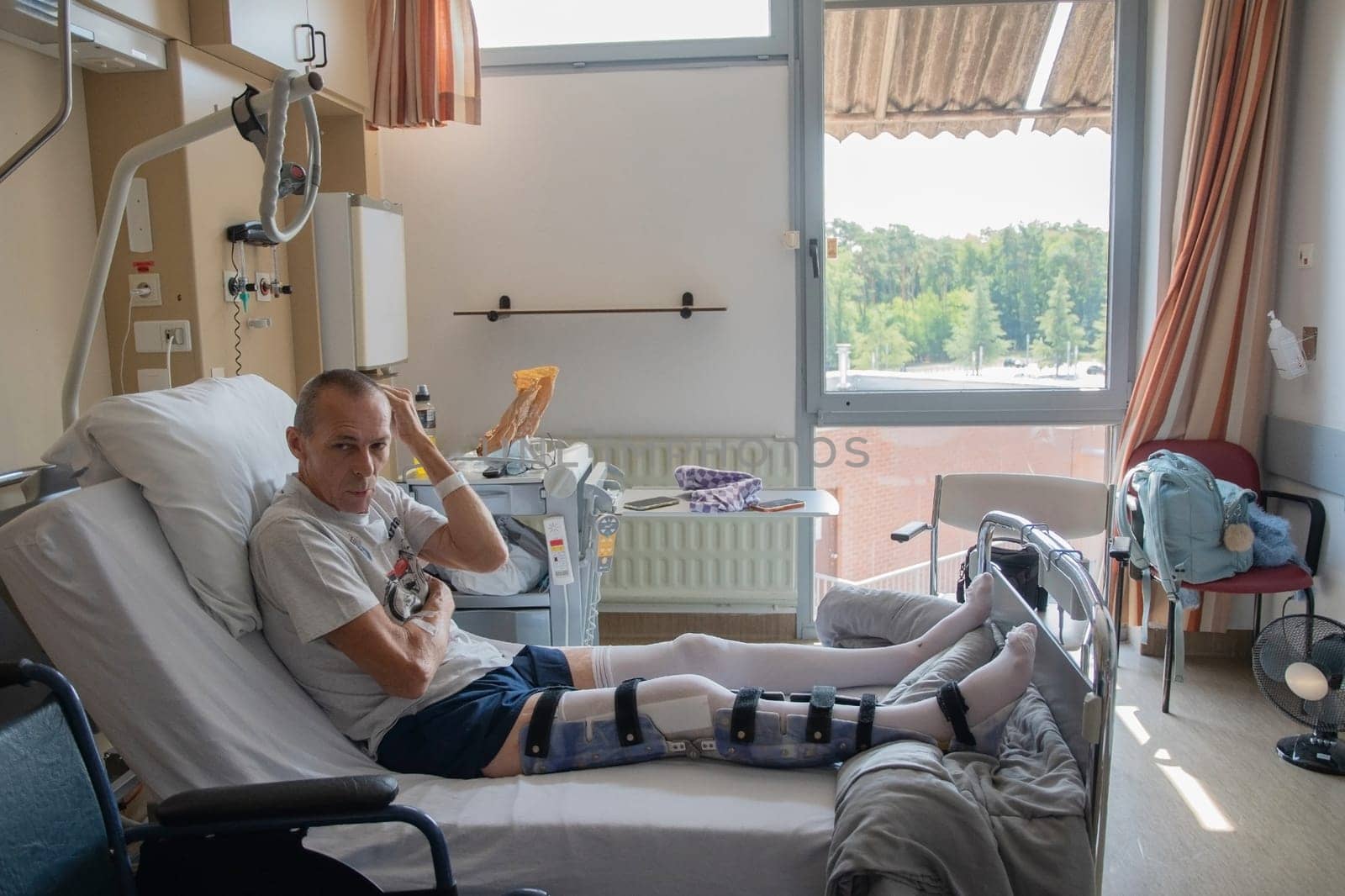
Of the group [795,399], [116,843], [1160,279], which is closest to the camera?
[116,843]

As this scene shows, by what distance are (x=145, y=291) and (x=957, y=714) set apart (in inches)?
86.7

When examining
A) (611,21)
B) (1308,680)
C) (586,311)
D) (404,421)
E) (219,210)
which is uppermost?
(611,21)

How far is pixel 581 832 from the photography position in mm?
1638

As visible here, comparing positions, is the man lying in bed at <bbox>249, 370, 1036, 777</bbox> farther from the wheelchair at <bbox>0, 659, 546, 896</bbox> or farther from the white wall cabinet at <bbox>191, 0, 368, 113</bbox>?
the white wall cabinet at <bbox>191, 0, 368, 113</bbox>

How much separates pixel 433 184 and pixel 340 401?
2178mm

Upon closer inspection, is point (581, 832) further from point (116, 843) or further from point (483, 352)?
point (483, 352)

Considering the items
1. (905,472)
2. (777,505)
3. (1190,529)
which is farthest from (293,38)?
(1190,529)

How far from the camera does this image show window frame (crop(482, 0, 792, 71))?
3.75 m

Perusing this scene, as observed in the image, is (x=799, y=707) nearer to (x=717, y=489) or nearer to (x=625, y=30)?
(x=717, y=489)

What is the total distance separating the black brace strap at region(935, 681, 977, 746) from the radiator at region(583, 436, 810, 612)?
202 cm

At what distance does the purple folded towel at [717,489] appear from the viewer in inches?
118

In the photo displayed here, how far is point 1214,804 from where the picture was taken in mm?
2650

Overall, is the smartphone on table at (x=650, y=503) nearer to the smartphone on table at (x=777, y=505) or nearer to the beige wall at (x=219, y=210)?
the smartphone on table at (x=777, y=505)

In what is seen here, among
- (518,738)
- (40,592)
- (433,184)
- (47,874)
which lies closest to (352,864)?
(518,738)
